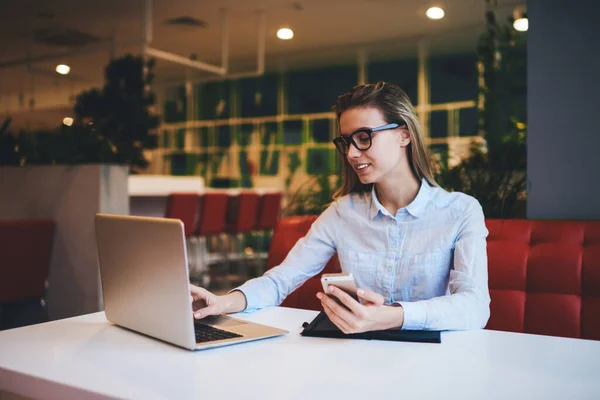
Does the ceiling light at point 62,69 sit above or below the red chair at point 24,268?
above

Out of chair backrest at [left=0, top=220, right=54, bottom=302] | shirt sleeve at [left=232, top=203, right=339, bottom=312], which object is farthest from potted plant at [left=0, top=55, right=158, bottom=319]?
shirt sleeve at [left=232, top=203, right=339, bottom=312]

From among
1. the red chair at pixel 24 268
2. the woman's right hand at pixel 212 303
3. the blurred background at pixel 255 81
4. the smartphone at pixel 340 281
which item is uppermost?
the blurred background at pixel 255 81

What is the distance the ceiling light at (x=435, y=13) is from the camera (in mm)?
7754

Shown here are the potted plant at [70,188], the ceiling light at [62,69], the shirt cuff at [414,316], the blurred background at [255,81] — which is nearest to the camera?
the shirt cuff at [414,316]

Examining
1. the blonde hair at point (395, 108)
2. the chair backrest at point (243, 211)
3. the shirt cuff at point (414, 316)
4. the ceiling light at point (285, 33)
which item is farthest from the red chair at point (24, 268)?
the ceiling light at point (285, 33)

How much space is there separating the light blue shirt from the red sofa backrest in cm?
31

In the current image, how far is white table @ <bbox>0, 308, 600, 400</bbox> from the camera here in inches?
35.5

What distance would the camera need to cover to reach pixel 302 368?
102 cm

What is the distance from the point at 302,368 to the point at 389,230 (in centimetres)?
78

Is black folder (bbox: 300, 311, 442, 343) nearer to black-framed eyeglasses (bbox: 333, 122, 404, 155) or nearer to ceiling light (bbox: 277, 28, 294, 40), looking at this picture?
black-framed eyeglasses (bbox: 333, 122, 404, 155)

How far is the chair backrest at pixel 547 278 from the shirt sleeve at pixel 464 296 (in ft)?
1.16

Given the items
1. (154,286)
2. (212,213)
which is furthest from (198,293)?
(212,213)

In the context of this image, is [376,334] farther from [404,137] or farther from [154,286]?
[404,137]

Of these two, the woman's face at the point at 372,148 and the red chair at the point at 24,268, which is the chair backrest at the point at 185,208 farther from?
the woman's face at the point at 372,148
